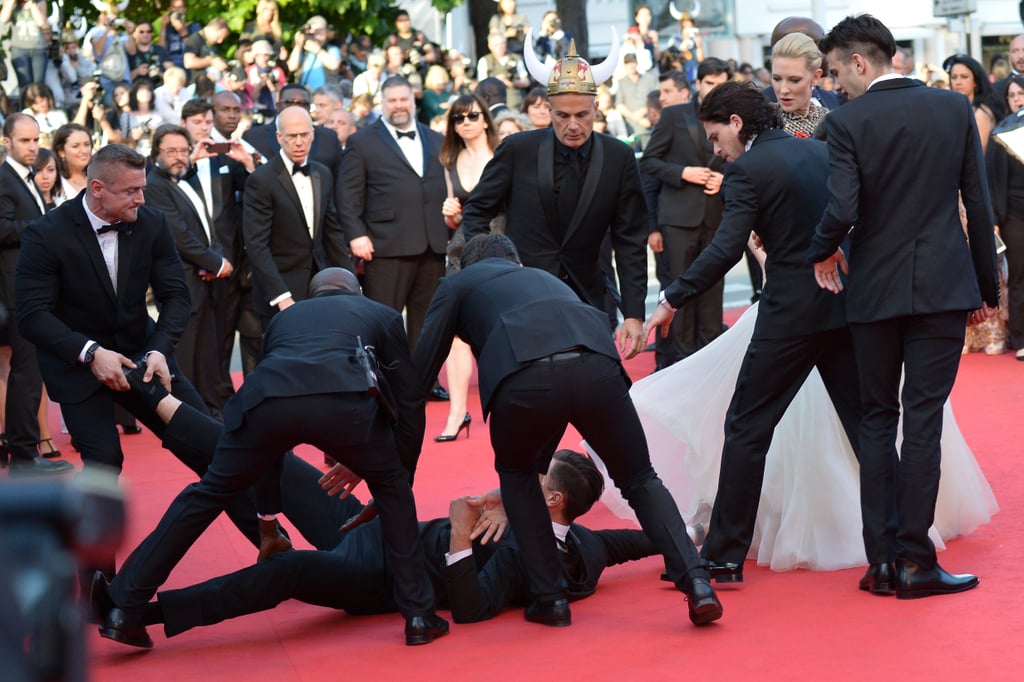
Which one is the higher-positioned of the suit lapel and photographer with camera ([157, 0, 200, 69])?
photographer with camera ([157, 0, 200, 69])

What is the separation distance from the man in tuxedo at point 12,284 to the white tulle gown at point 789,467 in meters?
3.76

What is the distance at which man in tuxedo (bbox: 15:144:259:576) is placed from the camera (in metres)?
5.57

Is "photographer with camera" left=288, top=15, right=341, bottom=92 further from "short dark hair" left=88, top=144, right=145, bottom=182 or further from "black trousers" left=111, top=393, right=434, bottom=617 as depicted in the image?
"black trousers" left=111, top=393, right=434, bottom=617

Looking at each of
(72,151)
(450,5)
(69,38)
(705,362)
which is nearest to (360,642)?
(705,362)

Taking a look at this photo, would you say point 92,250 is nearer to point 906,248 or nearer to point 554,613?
point 554,613

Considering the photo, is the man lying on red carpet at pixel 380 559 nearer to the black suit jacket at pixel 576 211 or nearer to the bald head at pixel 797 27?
the black suit jacket at pixel 576 211

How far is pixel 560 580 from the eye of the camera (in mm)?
5133

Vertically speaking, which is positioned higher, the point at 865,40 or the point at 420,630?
the point at 865,40

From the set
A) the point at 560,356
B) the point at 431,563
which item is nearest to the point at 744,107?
the point at 560,356

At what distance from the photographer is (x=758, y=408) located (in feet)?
17.7

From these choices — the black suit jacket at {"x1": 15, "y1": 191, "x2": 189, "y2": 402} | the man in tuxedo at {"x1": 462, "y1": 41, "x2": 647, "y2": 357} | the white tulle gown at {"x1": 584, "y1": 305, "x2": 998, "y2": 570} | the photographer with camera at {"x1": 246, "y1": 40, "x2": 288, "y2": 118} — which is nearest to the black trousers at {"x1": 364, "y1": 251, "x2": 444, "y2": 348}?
the man in tuxedo at {"x1": 462, "y1": 41, "x2": 647, "y2": 357}

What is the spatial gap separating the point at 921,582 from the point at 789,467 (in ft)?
2.93

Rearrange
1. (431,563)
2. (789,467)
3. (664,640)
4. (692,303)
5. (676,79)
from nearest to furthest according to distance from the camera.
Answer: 1. (664,640)
2. (431,563)
3. (789,467)
4. (692,303)
5. (676,79)

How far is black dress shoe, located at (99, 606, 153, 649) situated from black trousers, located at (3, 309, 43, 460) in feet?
12.7
